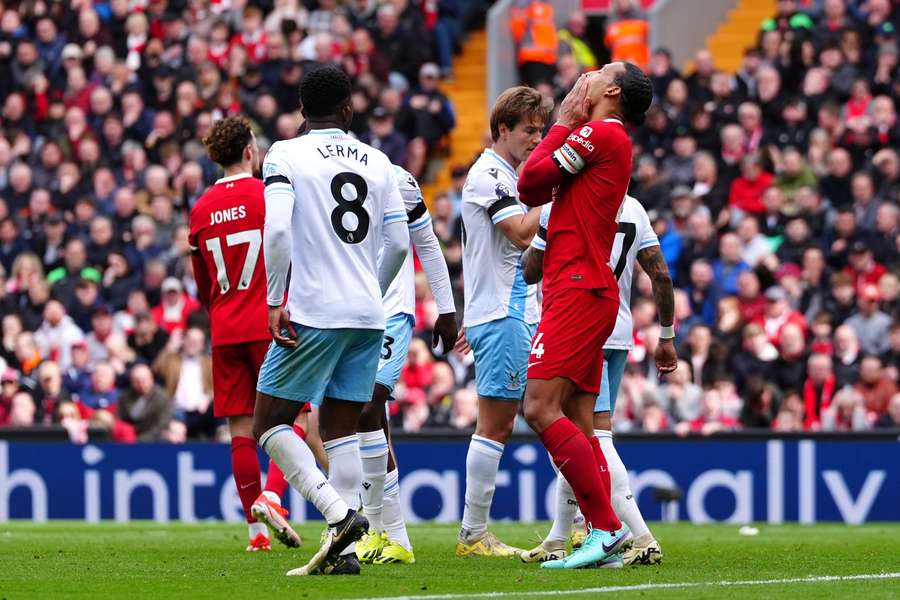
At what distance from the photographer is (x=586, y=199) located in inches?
355

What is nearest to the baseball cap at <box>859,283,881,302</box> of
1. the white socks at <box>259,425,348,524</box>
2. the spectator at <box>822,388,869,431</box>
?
the spectator at <box>822,388,869,431</box>

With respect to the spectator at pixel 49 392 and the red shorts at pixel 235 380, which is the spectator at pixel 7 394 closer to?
the spectator at pixel 49 392

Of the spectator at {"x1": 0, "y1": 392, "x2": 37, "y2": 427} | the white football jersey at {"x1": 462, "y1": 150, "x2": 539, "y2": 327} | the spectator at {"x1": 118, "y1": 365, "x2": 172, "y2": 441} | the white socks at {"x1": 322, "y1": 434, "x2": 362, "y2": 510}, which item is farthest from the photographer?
the spectator at {"x1": 0, "y1": 392, "x2": 37, "y2": 427}

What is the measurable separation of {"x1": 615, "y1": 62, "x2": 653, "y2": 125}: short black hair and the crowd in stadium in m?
8.10

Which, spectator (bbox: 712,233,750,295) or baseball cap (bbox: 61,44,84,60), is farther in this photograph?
baseball cap (bbox: 61,44,84,60)

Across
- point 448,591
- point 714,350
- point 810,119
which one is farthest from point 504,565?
point 810,119

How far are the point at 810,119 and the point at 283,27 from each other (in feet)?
24.3

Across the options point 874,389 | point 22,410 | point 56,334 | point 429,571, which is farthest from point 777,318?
point 429,571

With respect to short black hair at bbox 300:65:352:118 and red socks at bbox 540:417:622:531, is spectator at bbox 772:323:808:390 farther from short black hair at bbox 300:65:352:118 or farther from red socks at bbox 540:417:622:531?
short black hair at bbox 300:65:352:118

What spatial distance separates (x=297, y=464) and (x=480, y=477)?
5.83 ft

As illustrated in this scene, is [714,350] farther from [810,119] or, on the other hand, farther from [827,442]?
[810,119]

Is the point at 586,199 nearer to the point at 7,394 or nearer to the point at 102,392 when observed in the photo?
the point at 102,392

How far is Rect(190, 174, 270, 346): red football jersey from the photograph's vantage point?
1077 cm

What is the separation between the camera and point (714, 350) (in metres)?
17.7
